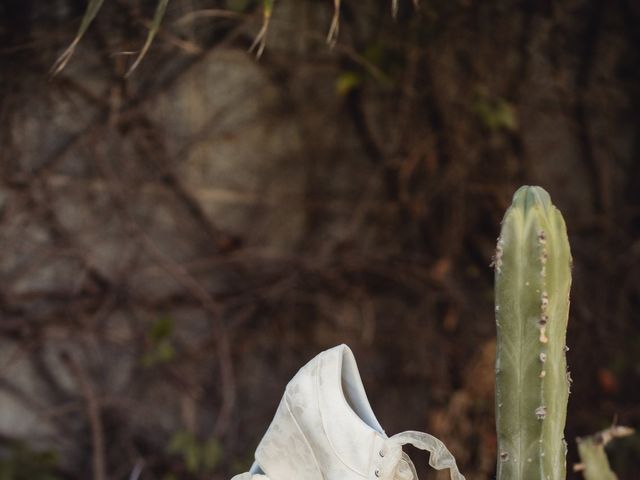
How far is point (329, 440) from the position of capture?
107cm

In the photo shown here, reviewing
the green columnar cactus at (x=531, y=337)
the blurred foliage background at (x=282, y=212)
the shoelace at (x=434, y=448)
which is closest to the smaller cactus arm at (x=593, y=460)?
the green columnar cactus at (x=531, y=337)

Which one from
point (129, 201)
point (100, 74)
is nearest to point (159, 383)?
point (129, 201)

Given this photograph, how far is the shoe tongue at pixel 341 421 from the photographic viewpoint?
1056mm

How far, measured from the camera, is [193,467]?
8.14 feet

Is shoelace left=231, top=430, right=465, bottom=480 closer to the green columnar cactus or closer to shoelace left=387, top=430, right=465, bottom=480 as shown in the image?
shoelace left=387, top=430, right=465, bottom=480

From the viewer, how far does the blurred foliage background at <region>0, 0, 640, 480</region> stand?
2.50 meters

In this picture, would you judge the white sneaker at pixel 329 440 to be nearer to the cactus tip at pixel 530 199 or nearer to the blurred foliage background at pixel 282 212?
the cactus tip at pixel 530 199

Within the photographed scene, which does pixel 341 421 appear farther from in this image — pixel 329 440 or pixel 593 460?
pixel 593 460

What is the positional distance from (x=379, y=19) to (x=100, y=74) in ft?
2.79

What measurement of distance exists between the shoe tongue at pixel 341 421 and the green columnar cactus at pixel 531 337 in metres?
0.17

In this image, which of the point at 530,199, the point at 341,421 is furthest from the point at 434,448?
the point at 530,199

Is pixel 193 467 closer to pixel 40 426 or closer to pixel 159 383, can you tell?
pixel 159 383

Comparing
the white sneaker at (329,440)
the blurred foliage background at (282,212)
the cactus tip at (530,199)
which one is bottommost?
the blurred foliage background at (282,212)

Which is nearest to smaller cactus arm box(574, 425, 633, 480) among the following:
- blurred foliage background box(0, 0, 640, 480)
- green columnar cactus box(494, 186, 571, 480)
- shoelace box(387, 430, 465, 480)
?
green columnar cactus box(494, 186, 571, 480)
